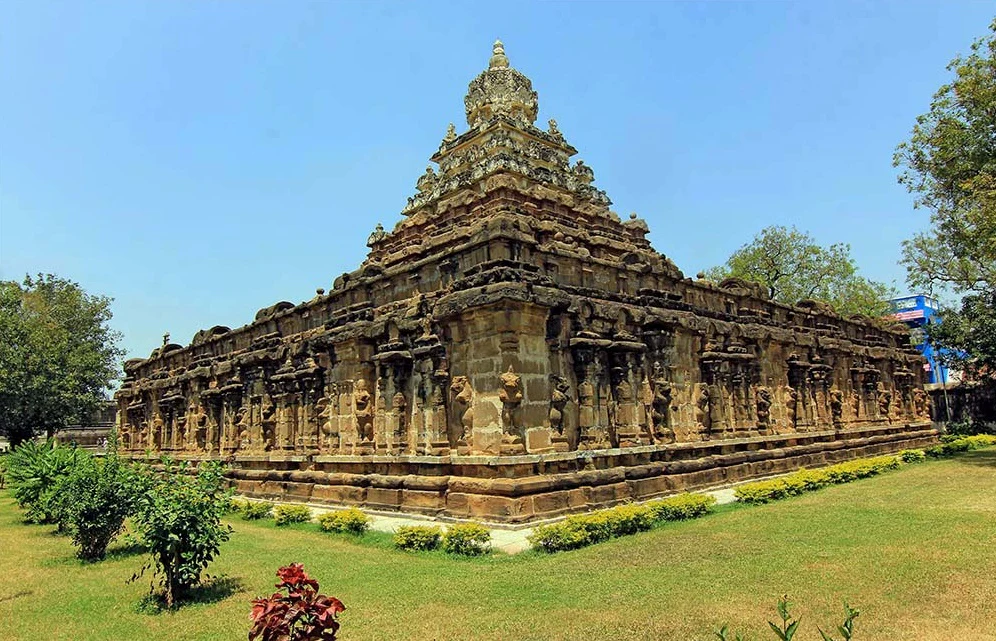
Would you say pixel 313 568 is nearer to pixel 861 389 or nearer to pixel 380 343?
pixel 380 343

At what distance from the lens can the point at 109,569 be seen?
8953 millimetres

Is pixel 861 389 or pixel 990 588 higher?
pixel 861 389

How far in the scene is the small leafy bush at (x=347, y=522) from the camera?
10773mm

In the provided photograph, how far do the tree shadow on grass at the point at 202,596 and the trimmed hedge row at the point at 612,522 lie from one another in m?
3.77

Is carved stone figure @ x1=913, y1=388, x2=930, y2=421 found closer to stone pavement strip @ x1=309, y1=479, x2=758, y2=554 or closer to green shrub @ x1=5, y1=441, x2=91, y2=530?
stone pavement strip @ x1=309, y1=479, x2=758, y2=554

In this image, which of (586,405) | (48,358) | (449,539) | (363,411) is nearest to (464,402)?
(586,405)

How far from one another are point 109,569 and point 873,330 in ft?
85.4

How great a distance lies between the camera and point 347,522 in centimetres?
1084

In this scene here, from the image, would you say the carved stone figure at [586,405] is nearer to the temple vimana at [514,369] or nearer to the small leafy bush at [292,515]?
the temple vimana at [514,369]

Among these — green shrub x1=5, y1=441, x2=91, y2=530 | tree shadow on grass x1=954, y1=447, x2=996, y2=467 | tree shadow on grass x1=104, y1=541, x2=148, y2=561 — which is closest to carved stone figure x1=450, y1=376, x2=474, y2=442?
tree shadow on grass x1=104, y1=541, x2=148, y2=561

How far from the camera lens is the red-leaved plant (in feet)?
13.3

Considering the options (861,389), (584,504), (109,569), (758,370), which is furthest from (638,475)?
(861,389)

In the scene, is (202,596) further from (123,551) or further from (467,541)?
(123,551)

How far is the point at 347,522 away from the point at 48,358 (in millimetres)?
30038
